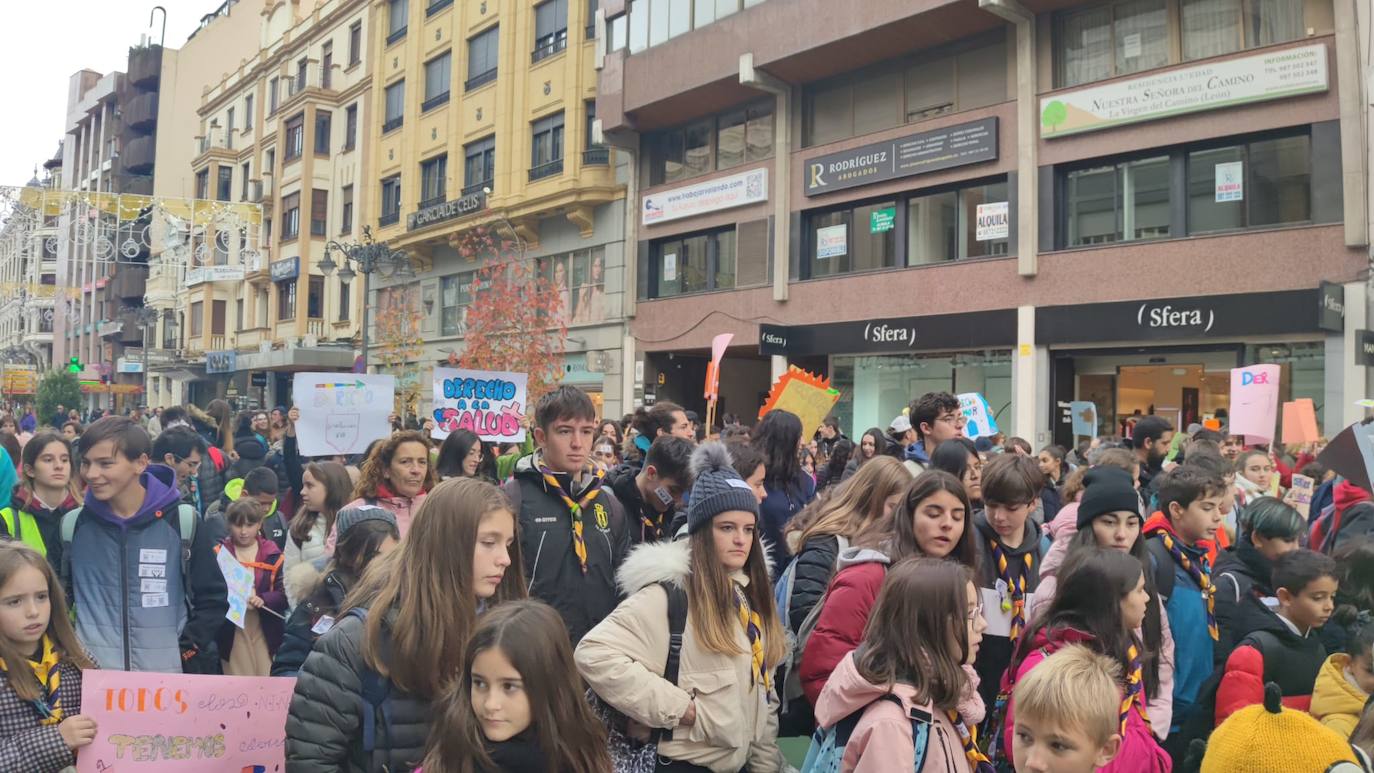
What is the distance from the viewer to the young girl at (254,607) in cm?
520

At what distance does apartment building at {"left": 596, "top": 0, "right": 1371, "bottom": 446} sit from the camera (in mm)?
16516

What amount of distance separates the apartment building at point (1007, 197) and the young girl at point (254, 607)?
50.3ft

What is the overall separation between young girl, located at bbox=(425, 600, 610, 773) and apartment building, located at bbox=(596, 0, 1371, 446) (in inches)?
630

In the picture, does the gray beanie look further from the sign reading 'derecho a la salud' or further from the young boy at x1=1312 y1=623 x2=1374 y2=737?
the sign reading 'derecho a la salud'

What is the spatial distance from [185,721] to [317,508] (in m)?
2.83

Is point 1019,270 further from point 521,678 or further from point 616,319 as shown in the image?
point 521,678

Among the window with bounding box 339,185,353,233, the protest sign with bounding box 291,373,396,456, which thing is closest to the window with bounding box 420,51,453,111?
the window with bounding box 339,185,353,233

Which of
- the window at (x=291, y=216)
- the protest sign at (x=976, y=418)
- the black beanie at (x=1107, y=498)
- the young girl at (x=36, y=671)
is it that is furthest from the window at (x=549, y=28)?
the young girl at (x=36, y=671)

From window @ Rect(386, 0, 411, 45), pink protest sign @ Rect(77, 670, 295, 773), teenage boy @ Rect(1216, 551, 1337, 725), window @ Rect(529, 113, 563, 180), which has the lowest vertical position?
pink protest sign @ Rect(77, 670, 295, 773)

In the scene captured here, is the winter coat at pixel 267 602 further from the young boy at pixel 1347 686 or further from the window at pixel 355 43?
the window at pixel 355 43

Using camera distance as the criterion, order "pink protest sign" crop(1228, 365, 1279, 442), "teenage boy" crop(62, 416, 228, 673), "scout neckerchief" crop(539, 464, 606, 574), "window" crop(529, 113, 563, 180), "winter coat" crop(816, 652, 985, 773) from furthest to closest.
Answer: "window" crop(529, 113, 563, 180) < "pink protest sign" crop(1228, 365, 1279, 442) < "scout neckerchief" crop(539, 464, 606, 574) < "teenage boy" crop(62, 416, 228, 673) < "winter coat" crop(816, 652, 985, 773)

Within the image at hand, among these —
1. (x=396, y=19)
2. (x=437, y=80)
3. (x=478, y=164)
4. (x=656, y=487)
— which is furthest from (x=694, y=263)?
(x=656, y=487)

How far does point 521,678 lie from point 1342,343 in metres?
17.1

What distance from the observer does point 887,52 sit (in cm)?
2202
